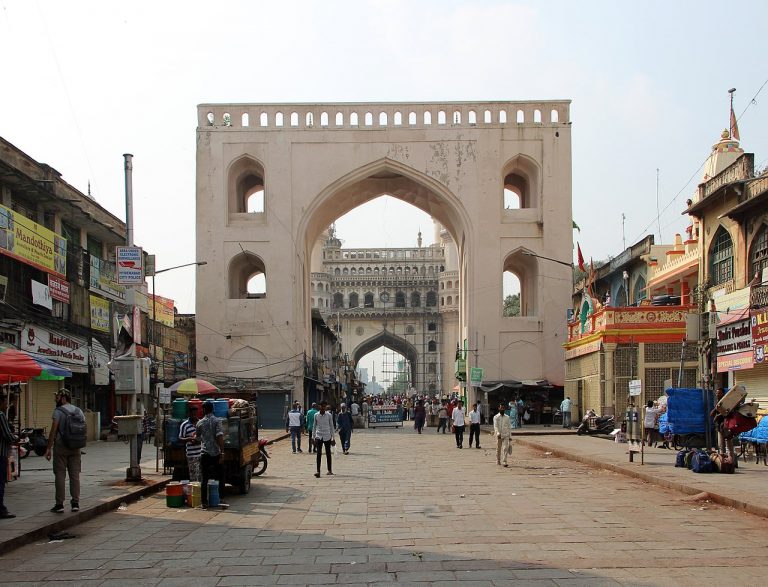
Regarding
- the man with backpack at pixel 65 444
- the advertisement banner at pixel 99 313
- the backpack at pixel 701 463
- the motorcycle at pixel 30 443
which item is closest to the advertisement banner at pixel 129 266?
the man with backpack at pixel 65 444

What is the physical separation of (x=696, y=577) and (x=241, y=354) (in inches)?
1263

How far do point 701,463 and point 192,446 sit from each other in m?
7.30

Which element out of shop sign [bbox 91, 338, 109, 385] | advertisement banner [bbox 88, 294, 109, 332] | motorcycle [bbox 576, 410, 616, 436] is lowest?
motorcycle [bbox 576, 410, 616, 436]

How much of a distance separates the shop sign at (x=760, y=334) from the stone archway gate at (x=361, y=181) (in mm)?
19382

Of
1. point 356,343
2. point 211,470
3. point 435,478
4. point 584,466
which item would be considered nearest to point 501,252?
point 584,466

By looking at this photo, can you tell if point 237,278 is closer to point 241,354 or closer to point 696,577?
point 241,354

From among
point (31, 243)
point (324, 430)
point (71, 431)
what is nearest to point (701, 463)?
point (324, 430)

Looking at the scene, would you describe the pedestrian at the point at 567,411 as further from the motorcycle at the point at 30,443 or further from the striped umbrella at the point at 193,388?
the motorcycle at the point at 30,443

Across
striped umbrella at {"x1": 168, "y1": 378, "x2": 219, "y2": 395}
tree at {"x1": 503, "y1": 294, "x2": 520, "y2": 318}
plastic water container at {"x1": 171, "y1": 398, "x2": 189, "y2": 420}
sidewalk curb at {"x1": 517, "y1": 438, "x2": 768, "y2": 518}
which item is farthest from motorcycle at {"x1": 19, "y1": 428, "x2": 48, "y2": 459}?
tree at {"x1": 503, "y1": 294, "x2": 520, "y2": 318}

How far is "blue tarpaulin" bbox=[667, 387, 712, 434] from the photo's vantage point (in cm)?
1513

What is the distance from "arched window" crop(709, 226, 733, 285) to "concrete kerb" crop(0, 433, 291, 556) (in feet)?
48.1

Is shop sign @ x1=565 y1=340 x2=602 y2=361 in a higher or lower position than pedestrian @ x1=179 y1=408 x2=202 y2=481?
higher

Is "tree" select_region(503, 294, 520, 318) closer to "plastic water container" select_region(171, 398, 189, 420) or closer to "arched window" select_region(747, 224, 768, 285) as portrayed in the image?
"arched window" select_region(747, 224, 768, 285)

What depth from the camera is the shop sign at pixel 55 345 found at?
19.8m
